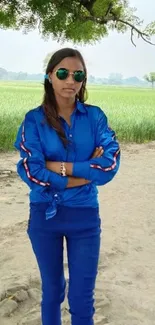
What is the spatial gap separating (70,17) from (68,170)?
9.28 meters

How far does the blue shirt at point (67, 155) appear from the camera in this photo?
1.88 m

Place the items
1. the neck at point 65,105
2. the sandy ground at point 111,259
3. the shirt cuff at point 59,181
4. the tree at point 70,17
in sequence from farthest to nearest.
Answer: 1. the tree at point 70,17
2. the sandy ground at point 111,259
3. the neck at point 65,105
4. the shirt cuff at point 59,181

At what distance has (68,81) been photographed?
6.29ft

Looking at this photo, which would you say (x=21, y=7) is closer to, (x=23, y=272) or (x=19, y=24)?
(x=19, y=24)

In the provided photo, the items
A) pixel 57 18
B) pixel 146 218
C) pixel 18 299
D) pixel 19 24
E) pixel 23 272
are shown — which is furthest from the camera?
pixel 19 24

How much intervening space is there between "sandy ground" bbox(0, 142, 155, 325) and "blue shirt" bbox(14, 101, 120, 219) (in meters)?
1.04

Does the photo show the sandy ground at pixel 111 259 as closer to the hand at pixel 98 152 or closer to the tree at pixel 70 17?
the hand at pixel 98 152

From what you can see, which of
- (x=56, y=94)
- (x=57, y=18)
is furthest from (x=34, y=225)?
(x=57, y=18)

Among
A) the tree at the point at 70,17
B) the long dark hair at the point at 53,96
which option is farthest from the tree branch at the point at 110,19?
the long dark hair at the point at 53,96

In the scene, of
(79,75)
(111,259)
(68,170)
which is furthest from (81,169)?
(111,259)

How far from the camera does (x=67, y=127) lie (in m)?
1.94

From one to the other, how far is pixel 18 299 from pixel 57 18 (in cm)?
830

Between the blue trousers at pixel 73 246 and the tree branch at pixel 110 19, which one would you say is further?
the tree branch at pixel 110 19

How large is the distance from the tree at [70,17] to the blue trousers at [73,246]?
333 inches
